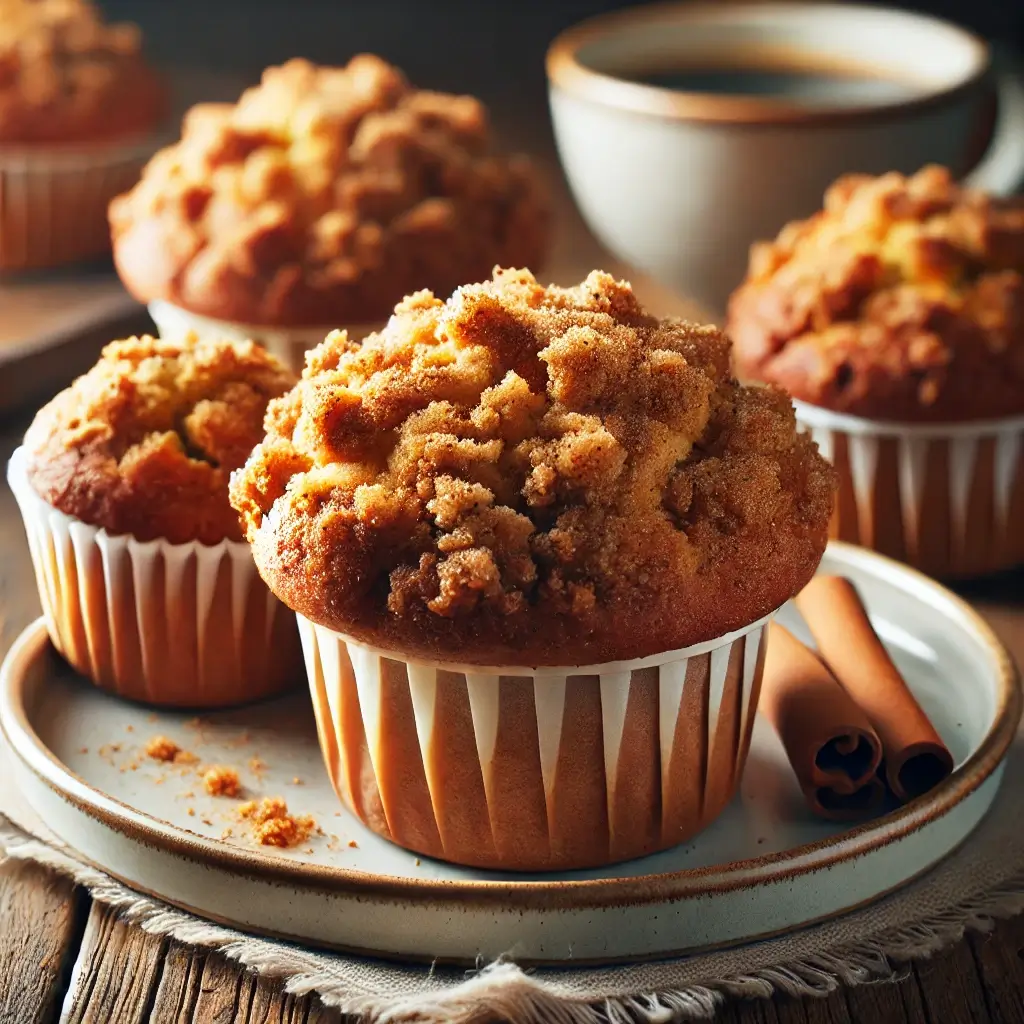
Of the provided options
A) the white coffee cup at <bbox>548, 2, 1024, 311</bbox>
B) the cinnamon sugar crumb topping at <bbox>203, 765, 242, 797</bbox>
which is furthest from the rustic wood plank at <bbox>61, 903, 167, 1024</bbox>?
the white coffee cup at <bbox>548, 2, 1024, 311</bbox>

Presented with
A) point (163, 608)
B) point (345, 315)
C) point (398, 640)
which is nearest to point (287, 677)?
point (163, 608)

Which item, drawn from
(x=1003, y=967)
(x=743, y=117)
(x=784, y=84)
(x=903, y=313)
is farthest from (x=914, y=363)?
(x=784, y=84)

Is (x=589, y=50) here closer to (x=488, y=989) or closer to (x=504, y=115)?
(x=504, y=115)

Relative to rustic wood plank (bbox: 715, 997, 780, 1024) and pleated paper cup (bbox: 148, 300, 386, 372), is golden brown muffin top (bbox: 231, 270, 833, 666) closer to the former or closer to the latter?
rustic wood plank (bbox: 715, 997, 780, 1024)

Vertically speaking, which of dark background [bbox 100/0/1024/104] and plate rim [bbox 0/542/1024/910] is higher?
plate rim [bbox 0/542/1024/910]

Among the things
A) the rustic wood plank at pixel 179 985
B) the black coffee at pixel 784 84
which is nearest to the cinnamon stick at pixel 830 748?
the rustic wood plank at pixel 179 985

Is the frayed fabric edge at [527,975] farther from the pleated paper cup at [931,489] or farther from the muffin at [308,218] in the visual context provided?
the muffin at [308,218]
